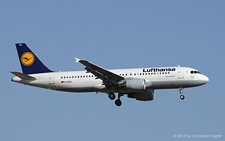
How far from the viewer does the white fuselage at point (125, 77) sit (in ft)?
172

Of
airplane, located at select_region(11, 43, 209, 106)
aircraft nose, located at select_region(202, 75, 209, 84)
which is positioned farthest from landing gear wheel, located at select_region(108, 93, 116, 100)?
aircraft nose, located at select_region(202, 75, 209, 84)

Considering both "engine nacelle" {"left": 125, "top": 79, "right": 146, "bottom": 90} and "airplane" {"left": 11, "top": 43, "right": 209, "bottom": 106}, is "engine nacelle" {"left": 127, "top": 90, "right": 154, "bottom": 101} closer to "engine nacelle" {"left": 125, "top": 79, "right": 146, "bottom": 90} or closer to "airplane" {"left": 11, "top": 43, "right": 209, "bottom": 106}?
"airplane" {"left": 11, "top": 43, "right": 209, "bottom": 106}

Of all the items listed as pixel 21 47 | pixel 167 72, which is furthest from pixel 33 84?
pixel 167 72

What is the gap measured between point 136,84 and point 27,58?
48.8 ft

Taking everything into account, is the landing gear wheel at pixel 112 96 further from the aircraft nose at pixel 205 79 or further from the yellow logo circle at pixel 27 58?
the yellow logo circle at pixel 27 58

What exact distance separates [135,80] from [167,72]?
348 cm

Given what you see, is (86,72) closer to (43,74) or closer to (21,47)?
(43,74)

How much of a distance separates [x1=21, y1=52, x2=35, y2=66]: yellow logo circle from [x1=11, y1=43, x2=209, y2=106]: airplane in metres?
0.12

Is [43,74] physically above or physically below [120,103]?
above

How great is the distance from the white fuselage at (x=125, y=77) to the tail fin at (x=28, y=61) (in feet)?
3.49

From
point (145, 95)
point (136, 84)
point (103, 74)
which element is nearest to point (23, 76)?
point (103, 74)

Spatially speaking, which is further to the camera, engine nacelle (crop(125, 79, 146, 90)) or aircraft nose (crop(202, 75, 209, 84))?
aircraft nose (crop(202, 75, 209, 84))

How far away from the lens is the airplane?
52219 millimetres

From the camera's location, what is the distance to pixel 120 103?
5569 cm
